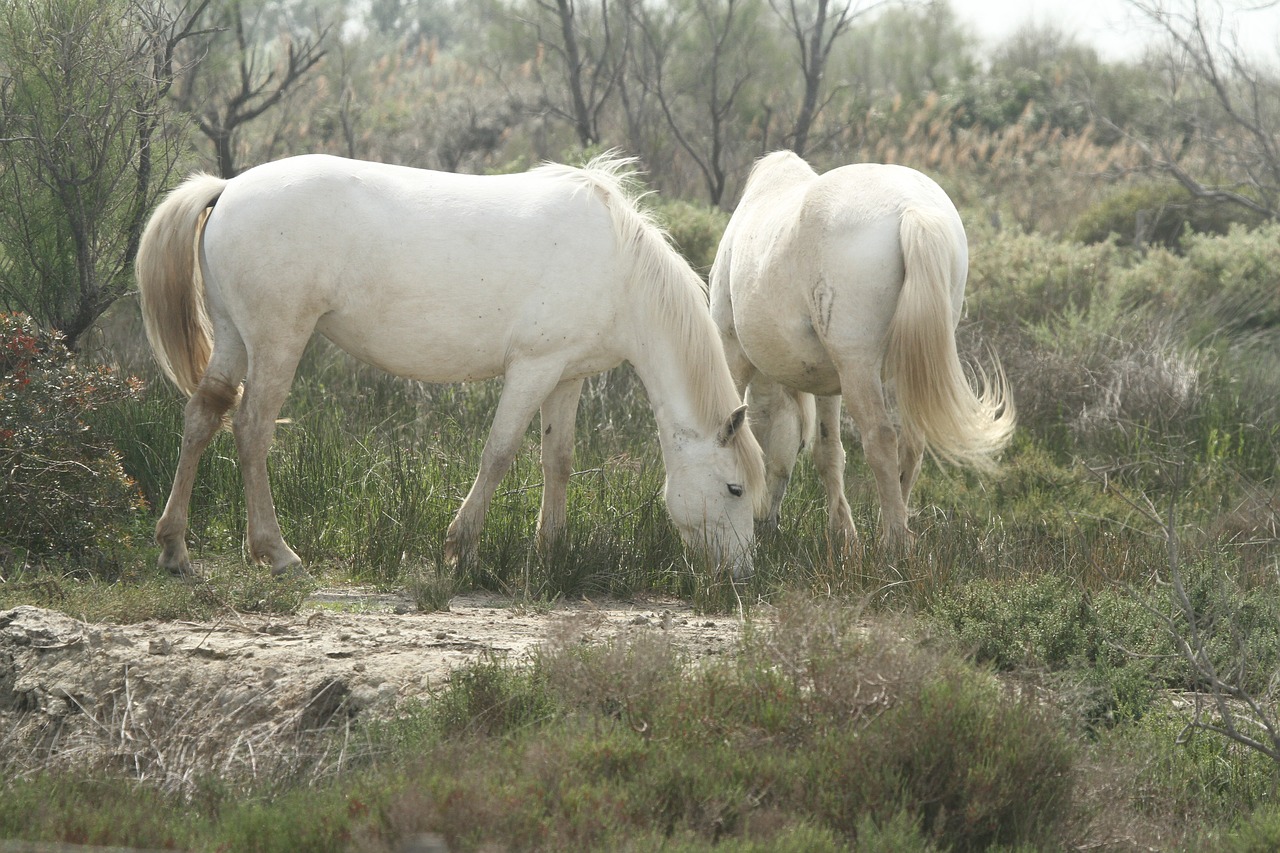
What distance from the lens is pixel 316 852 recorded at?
3342 mm

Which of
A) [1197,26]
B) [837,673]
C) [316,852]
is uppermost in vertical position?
[1197,26]

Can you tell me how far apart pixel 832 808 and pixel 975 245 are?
33.4ft

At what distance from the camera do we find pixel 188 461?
6.11 m

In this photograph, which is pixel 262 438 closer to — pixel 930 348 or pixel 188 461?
pixel 188 461

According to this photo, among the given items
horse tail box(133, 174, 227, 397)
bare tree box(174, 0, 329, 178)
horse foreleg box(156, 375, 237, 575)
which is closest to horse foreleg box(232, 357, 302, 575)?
horse foreleg box(156, 375, 237, 575)

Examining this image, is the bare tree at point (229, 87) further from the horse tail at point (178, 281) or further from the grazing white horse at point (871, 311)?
the grazing white horse at point (871, 311)

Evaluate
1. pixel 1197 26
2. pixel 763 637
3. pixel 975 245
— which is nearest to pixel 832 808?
pixel 763 637

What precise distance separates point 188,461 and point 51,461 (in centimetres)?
59

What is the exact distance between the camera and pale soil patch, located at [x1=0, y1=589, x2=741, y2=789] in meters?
Answer: 4.12

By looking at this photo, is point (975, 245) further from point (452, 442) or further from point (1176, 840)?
point (1176, 840)

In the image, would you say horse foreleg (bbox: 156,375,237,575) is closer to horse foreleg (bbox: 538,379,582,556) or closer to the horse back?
the horse back

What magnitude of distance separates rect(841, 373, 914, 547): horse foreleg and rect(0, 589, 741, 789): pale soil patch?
1614 mm

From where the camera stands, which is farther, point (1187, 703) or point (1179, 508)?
point (1179, 508)

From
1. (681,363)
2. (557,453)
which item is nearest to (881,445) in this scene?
(681,363)
